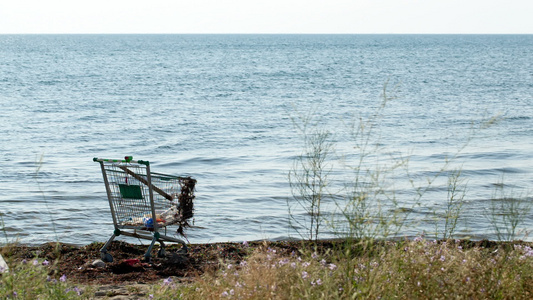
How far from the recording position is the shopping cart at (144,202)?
664cm

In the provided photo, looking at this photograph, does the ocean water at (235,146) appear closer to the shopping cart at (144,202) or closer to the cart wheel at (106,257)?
the shopping cart at (144,202)

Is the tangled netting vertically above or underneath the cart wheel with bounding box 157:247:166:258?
above

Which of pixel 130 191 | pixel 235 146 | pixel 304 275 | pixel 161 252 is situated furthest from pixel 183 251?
pixel 235 146

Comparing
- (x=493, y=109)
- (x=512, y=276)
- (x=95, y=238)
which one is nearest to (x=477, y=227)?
(x=512, y=276)

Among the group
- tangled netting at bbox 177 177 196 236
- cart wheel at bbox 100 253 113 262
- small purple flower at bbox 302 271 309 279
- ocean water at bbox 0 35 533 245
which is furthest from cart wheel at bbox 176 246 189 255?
small purple flower at bbox 302 271 309 279

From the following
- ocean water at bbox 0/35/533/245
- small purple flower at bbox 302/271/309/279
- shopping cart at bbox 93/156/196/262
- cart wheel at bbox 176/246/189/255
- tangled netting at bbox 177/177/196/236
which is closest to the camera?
small purple flower at bbox 302/271/309/279

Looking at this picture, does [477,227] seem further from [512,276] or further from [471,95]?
[471,95]

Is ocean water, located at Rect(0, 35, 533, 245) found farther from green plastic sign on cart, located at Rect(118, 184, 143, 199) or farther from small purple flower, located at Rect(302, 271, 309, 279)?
green plastic sign on cart, located at Rect(118, 184, 143, 199)

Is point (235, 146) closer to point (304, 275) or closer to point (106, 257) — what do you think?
point (106, 257)

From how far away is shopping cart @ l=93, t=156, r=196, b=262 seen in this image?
21.8ft

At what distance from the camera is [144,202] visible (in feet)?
22.0

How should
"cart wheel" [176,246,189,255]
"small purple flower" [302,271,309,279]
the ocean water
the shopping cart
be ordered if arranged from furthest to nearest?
the ocean water, "cart wheel" [176,246,189,255], the shopping cart, "small purple flower" [302,271,309,279]

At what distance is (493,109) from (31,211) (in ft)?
68.6

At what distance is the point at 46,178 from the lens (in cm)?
1166
